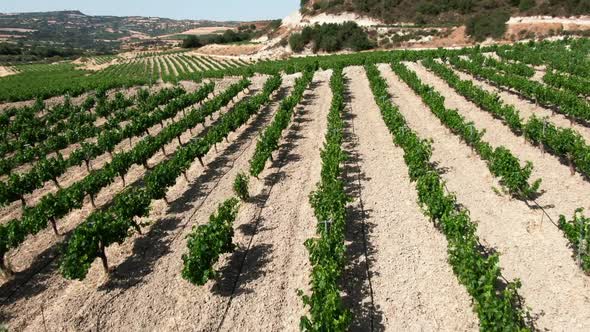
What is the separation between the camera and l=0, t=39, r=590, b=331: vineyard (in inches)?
431

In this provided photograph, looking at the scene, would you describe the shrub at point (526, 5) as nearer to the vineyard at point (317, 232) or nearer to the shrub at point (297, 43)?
the shrub at point (297, 43)

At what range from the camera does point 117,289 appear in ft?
41.4

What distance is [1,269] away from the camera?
13609 millimetres

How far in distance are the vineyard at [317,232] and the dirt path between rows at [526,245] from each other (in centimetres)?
5

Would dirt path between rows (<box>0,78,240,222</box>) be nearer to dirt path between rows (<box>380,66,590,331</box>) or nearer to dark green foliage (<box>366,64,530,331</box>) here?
dark green foliage (<box>366,64,530,331</box>)

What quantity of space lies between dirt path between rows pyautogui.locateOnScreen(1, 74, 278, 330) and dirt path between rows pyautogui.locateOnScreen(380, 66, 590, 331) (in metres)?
9.05

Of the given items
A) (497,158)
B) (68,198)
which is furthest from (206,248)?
(497,158)

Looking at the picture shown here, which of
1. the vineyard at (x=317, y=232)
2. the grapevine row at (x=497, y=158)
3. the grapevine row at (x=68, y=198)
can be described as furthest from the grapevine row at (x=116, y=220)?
the grapevine row at (x=497, y=158)

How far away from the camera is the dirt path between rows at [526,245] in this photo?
1045 centimetres

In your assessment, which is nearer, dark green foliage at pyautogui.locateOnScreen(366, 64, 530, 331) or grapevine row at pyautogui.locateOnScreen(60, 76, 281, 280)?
dark green foliage at pyautogui.locateOnScreen(366, 64, 530, 331)

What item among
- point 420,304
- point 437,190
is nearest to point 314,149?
point 437,190

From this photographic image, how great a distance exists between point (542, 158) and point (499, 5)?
3293 inches

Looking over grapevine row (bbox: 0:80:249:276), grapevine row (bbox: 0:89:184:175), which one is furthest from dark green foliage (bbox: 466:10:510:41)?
grapevine row (bbox: 0:80:249:276)

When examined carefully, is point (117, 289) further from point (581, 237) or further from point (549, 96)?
point (549, 96)
